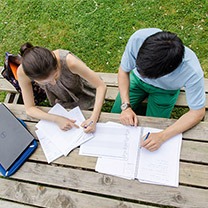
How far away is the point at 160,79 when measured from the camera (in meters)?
1.93

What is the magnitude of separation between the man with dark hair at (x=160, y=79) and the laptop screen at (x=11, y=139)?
2.07 feet

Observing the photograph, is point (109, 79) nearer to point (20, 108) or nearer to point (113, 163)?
point (20, 108)

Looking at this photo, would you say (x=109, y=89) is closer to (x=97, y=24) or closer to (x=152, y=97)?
(x=152, y=97)

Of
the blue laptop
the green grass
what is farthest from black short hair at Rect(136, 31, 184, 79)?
the green grass

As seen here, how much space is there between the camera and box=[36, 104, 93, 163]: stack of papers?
195cm

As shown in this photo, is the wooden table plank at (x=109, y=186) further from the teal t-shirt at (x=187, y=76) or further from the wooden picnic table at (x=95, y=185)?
the teal t-shirt at (x=187, y=76)

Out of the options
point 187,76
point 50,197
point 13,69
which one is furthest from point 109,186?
point 13,69

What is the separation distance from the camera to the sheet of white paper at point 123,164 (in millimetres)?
1795

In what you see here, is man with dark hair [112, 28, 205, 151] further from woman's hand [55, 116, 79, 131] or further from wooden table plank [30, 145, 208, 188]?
woman's hand [55, 116, 79, 131]

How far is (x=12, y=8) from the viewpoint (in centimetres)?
368

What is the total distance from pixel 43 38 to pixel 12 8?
0.64 metres

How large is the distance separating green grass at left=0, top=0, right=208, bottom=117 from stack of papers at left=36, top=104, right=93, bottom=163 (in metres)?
1.12

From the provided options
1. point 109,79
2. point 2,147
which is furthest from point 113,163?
point 109,79

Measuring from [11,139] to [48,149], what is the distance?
25 centimetres
